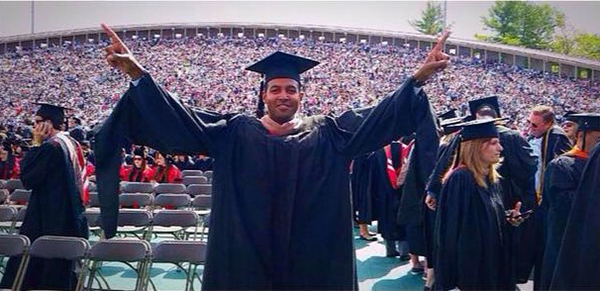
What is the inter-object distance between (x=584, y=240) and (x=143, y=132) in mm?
2638

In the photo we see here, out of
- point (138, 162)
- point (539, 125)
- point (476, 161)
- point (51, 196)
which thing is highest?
point (539, 125)

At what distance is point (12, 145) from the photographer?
12094 mm

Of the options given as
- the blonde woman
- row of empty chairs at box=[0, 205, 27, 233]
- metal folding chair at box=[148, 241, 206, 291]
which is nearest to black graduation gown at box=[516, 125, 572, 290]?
the blonde woman

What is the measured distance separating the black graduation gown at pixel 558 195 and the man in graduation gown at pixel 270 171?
7.01ft

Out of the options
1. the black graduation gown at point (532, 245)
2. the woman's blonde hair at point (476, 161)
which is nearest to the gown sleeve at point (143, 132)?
the woman's blonde hair at point (476, 161)

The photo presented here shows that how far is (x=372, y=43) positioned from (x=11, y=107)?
91.3ft

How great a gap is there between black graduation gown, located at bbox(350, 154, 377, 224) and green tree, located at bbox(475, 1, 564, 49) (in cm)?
5837

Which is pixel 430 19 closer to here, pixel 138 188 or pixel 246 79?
pixel 246 79

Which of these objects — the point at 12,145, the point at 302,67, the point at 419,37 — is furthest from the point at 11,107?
the point at 302,67

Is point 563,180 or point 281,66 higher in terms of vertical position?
point 281,66

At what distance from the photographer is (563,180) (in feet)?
15.3

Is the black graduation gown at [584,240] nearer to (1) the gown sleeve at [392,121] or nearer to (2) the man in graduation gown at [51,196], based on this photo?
(1) the gown sleeve at [392,121]

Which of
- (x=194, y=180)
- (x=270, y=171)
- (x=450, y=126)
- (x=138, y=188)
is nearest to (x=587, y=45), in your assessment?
(x=194, y=180)

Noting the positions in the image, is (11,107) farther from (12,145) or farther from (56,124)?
(56,124)
